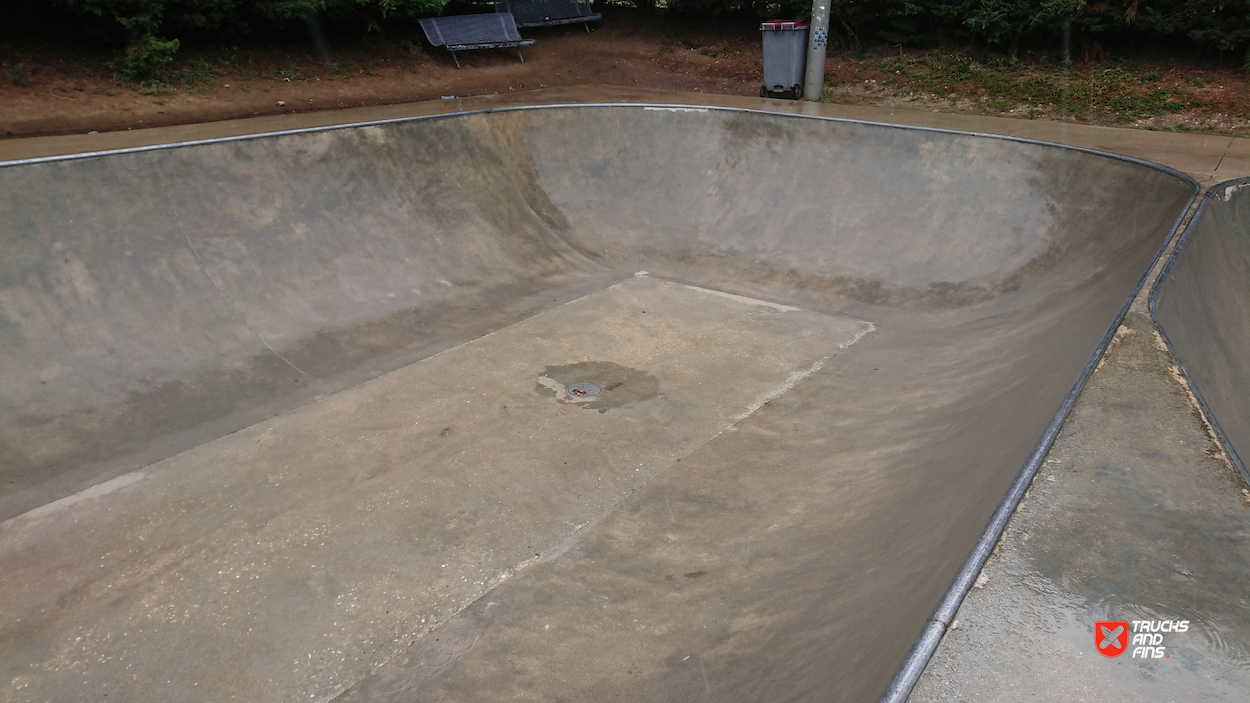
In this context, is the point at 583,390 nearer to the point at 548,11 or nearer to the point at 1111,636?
the point at 1111,636

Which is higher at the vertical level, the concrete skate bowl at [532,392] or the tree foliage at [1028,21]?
the tree foliage at [1028,21]

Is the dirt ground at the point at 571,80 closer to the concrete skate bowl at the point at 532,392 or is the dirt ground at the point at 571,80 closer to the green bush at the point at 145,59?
the green bush at the point at 145,59

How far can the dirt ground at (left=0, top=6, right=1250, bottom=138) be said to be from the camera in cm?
1072

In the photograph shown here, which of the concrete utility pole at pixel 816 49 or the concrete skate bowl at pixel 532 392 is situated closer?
the concrete skate bowl at pixel 532 392

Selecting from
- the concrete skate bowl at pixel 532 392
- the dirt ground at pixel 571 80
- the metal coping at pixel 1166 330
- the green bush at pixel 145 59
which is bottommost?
the concrete skate bowl at pixel 532 392

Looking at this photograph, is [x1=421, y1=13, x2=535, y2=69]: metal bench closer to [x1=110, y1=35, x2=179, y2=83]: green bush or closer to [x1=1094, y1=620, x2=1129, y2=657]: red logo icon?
[x1=110, y1=35, x2=179, y2=83]: green bush

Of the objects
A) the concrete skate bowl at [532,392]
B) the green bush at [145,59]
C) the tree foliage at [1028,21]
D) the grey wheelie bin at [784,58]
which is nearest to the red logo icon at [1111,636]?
the concrete skate bowl at [532,392]

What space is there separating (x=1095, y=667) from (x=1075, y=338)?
3.82 metres

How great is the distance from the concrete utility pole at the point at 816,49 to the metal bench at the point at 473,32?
609 centimetres

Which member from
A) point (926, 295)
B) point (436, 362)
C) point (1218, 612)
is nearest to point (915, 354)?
point (926, 295)

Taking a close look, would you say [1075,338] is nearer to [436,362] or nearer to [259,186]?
[436,362]

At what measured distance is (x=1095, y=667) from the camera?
2.02m

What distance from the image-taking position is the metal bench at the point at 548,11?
17234 millimetres

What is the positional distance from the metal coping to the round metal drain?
12.7ft
